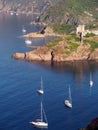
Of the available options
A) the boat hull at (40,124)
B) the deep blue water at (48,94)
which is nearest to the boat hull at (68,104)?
the deep blue water at (48,94)

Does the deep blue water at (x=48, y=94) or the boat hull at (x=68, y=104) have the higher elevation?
the boat hull at (x=68, y=104)

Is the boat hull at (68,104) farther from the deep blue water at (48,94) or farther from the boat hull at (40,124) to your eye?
the boat hull at (40,124)

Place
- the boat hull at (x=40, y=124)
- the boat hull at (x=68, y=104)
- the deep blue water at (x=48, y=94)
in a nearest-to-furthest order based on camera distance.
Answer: the boat hull at (x=40, y=124), the deep blue water at (x=48, y=94), the boat hull at (x=68, y=104)

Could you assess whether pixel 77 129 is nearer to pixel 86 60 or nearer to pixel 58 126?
pixel 58 126

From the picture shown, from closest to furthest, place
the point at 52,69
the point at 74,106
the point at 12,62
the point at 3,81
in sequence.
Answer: the point at 74,106, the point at 3,81, the point at 52,69, the point at 12,62

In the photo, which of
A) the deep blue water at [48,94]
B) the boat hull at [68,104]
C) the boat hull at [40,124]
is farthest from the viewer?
the boat hull at [68,104]

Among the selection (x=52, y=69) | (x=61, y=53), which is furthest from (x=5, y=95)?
(x=61, y=53)

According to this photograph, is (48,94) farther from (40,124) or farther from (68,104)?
(40,124)

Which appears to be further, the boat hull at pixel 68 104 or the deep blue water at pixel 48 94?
the boat hull at pixel 68 104

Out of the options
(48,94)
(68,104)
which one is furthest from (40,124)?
(48,94)
